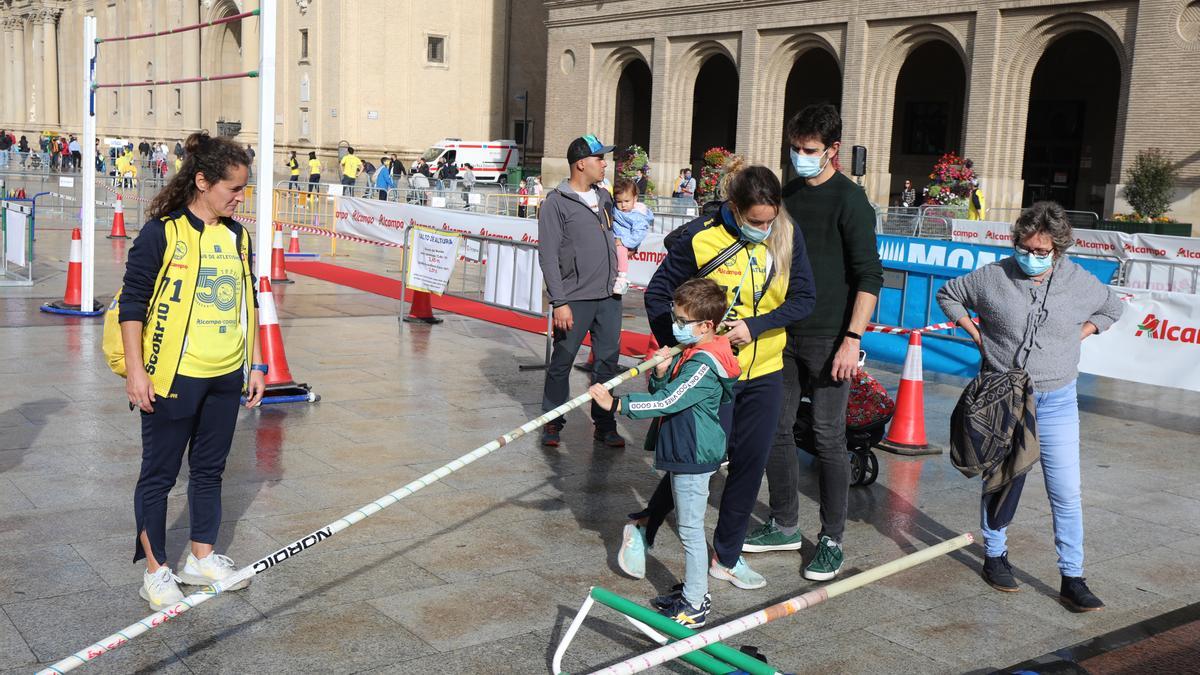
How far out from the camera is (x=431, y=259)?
1272 centimetres

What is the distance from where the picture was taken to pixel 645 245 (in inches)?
636

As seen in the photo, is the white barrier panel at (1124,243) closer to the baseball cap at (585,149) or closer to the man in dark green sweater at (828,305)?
the baseball cap at (585,149)

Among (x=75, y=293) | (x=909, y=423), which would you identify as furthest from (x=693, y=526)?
(x=75, y=293)

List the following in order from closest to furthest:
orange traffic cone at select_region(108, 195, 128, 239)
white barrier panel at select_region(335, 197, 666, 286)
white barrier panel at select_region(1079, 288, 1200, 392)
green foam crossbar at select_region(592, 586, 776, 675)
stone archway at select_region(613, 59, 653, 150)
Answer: green foam crossbar at select_region(592, 586, 776, 675)
white barrier panel at select_region(1079, 288, 1200, 392)
white barrier panel at select_region(335, 197, 666, 286)
orange traffic cone at select_region(108, 195, 128, 239)
stone archway at select_region(613, 59, 653, 150)

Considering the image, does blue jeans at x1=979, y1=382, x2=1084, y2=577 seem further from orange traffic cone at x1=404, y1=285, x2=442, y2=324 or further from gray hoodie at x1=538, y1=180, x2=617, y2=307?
orange traffic cone at x1=404, y1=285, x2=442, y2=324

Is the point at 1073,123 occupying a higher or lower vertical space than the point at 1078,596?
higher

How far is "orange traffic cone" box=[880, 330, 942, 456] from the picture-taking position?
8.26m

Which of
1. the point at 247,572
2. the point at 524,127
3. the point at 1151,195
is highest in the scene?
the point at 524,127

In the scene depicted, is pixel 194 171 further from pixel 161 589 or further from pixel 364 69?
pixel 364 69

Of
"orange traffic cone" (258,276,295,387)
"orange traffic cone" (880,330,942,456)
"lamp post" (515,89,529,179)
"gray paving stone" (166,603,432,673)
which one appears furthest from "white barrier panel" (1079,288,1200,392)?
"lamp post" (515,89,529,179)

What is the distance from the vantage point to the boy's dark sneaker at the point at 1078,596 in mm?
5316

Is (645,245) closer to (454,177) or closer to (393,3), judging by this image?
(454,177)

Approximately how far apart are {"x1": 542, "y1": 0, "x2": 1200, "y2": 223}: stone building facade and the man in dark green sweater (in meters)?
23.8

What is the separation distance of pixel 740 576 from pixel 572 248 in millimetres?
3071
